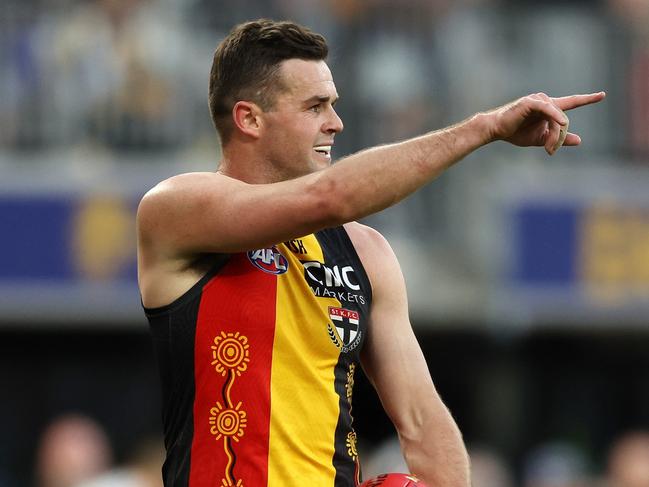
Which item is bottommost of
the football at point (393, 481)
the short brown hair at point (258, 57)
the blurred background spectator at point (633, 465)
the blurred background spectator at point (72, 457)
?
the blurred background spectator at point (633, 465)

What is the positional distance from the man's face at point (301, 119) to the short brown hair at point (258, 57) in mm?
34

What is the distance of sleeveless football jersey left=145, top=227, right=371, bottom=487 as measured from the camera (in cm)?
519

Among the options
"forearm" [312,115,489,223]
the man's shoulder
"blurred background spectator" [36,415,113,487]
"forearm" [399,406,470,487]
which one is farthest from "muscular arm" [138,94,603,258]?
"blurred background spectator" [36,415,113,487]

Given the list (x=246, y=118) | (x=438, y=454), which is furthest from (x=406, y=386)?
(x=246, y=118)

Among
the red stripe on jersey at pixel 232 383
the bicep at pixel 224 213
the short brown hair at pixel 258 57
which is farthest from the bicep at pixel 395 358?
the short brown hair at pixel 258 57

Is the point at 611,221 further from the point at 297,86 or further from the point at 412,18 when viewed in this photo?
the point at 297,86

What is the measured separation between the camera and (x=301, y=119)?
5480 millimetres

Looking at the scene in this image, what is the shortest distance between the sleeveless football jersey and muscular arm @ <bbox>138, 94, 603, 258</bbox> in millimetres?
214

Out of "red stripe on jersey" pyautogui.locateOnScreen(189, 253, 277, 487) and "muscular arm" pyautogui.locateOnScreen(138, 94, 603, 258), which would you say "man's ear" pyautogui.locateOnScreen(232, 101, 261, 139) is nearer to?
"muscular arm" pyautogui.locateOnScreen(138, 94, 603, 258)

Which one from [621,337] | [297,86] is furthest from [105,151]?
[297,86]

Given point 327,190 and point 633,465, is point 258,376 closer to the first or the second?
point 327,190

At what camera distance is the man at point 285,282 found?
197 inches

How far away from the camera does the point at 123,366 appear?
603 inches

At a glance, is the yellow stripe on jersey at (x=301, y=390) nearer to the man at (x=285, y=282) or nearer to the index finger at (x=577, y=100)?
the man at (x=285, y=282)
